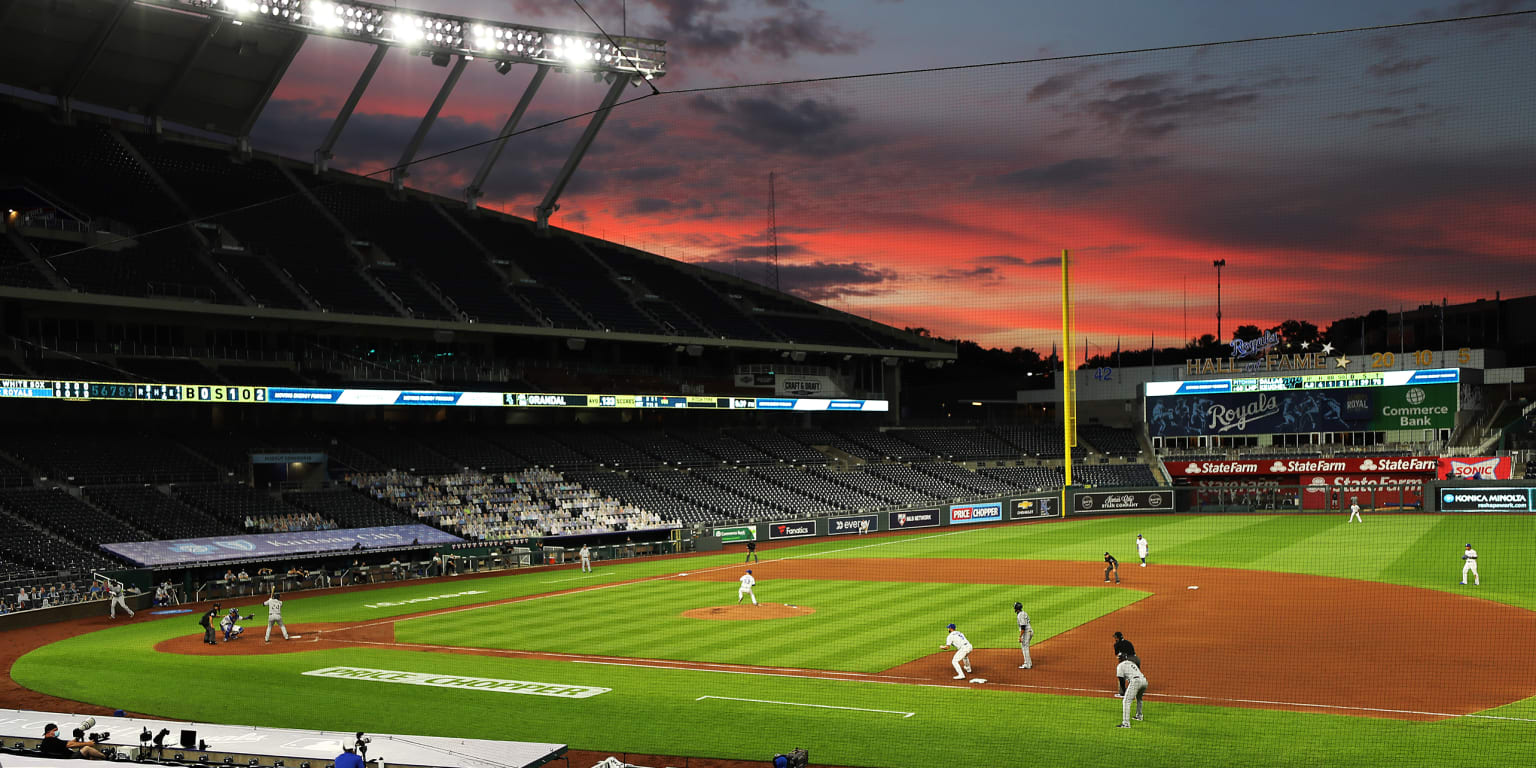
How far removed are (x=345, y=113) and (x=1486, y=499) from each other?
195ft

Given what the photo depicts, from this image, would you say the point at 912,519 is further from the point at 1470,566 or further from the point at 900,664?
the point at 900,664

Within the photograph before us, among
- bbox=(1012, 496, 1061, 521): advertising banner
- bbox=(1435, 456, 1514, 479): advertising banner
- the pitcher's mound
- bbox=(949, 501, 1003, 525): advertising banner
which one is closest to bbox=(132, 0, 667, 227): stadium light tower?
the pitcher's mound

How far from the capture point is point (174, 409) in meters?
47.6

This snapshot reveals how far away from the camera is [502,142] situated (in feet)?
201

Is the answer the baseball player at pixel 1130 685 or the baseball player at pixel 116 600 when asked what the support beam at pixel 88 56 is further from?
the baseball player at pixel 1130 685

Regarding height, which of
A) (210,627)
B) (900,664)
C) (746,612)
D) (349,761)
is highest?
(349,761)

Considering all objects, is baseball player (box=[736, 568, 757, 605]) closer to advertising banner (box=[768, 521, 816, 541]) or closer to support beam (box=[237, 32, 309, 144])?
advertising banner (box=[768, 521, 816, 541])

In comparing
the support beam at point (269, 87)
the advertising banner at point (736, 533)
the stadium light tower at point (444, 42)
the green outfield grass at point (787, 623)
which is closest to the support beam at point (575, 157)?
the stadium light tower at point (444, 42)

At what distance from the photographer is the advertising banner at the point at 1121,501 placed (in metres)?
62.1

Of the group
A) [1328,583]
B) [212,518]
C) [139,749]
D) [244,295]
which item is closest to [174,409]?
[244,295]

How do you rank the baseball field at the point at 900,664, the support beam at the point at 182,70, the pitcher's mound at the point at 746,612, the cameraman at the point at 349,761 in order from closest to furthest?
the cameraman at the point at 349,761 < the baseball field at the point at 900,664 < the pitcher's mound at the point at 746,612 < the support beam at the point at 182,70

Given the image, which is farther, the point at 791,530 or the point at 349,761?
the point at 791,530

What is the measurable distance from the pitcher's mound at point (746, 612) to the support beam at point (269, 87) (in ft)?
124

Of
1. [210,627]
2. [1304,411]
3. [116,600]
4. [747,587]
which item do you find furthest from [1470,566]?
[1304,411]
